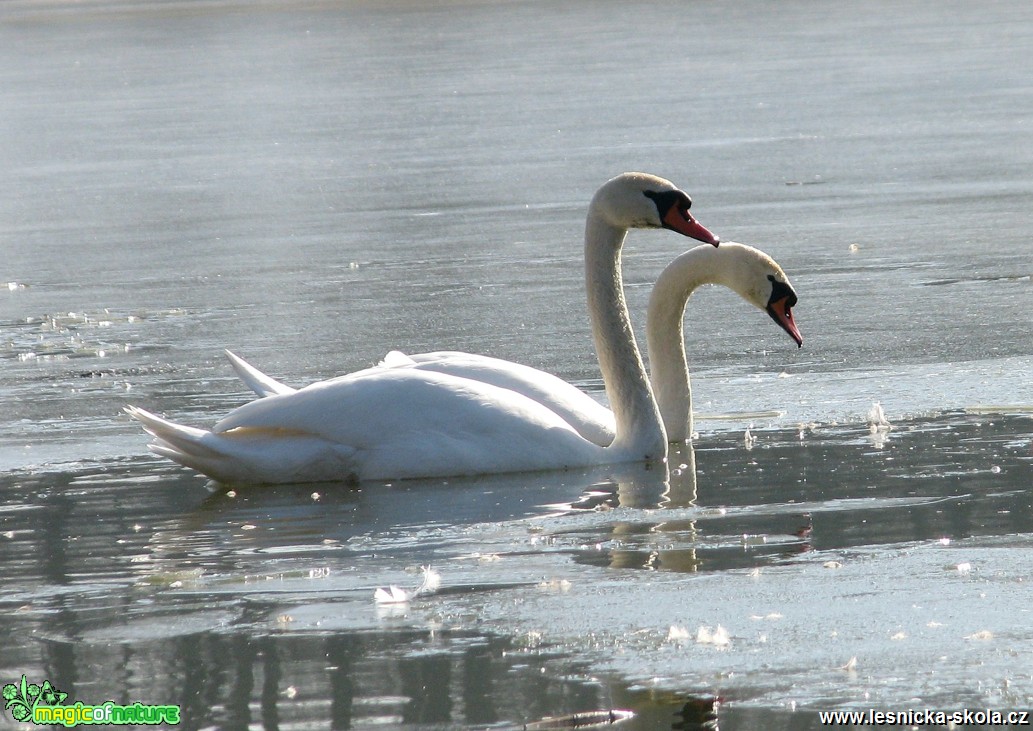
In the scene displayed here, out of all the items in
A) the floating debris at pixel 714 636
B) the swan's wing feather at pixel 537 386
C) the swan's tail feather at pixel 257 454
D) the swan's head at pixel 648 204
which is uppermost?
the swan's head at pixel 648 204

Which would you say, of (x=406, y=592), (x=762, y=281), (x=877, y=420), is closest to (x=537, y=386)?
(x=762, y=281)

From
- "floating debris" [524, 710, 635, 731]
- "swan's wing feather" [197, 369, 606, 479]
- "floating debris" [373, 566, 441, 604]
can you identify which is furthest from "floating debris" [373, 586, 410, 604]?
"swan's wing feather" [197, 369, 606, 479]

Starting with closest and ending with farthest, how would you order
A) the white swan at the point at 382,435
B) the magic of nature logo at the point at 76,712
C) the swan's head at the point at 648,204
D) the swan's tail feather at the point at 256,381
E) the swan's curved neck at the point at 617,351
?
the magic of nature logo at the point at 76,712 → the white swan at the point at 382,435 → the swan's curved neck at the point at 617,351 → the swan's head at the point at 648,204 → the swan's tail feather at the point at 256,381

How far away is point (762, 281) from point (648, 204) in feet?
1.82

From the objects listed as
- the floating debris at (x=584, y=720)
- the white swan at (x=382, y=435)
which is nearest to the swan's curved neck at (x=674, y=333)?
the white swan at (x=382, y=435)

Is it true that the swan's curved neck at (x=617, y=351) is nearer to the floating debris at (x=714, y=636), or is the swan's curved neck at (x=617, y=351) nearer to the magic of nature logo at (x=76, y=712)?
the floating debris at (x=714, y=636)

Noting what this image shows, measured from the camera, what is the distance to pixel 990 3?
42.3m

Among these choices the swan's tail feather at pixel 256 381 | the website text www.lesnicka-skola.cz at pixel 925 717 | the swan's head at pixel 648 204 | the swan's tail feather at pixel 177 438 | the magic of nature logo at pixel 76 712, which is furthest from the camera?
the swan's tail feather at pixel 256 381

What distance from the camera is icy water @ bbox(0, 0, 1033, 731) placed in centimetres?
423

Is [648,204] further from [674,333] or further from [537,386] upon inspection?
[537,386]

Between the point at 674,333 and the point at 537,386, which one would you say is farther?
the point at 674,333

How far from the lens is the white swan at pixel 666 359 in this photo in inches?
271

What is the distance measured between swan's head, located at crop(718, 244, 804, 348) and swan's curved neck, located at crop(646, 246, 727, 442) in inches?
3.4

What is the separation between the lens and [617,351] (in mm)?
6938
